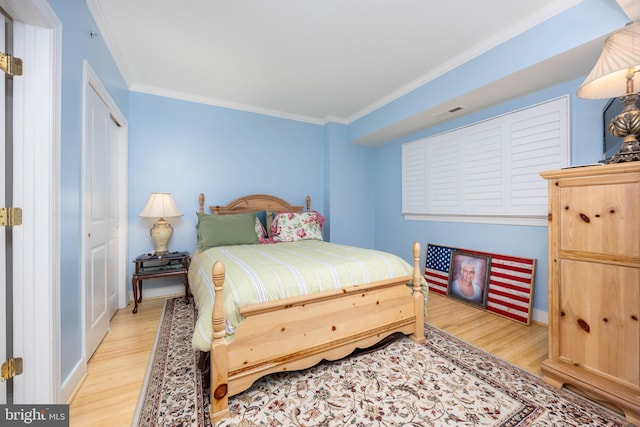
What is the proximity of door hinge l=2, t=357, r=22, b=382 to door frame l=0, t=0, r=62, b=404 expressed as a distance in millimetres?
30

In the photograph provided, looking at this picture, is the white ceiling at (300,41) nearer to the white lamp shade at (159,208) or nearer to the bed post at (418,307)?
the white lamp shade at (159,208)

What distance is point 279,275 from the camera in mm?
1688

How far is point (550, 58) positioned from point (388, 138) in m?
2.22

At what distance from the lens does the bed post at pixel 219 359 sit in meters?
1.35

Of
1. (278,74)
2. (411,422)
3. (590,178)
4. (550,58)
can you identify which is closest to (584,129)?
(550,58)

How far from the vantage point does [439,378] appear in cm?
167

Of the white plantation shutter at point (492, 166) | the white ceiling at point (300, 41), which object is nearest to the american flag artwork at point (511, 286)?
the white plantation shutter at point (492, 166)

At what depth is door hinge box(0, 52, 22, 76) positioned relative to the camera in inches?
46.2

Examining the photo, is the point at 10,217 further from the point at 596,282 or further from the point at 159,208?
the point at 596,282

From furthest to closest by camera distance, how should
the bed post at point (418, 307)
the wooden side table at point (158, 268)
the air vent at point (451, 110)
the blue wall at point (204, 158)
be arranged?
the blue wall at point (204, 158) → the air vent at point (451, 110) → the wooden side table at point (158, 268) → the bed post at point (418, 307)

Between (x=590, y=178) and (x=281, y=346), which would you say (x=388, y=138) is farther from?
(x=281, y=346)

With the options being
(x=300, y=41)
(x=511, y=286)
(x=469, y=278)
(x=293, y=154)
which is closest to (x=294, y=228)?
(x=293, y=154)

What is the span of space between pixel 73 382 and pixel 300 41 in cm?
292

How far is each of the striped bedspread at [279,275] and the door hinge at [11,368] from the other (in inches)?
30.3
